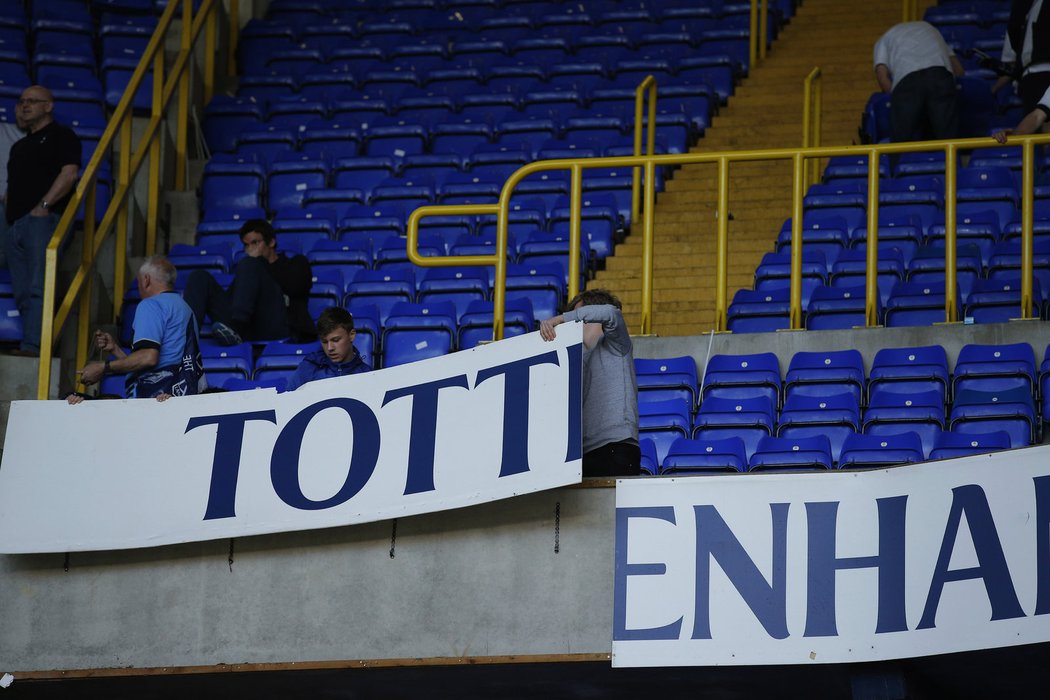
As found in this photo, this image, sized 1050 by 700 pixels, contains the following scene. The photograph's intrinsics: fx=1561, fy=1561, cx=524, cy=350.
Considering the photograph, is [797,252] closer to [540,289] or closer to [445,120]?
[540,289]

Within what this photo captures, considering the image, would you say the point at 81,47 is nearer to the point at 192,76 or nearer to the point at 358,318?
the point at 192,76

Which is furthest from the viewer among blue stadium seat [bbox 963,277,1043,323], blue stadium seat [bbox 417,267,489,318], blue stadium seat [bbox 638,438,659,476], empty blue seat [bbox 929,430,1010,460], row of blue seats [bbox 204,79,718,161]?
row of blue seats [bbox 204,79,718,161]

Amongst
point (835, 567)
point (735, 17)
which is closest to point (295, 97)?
point (735, 17)

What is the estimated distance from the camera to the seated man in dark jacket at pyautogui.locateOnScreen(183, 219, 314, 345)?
9055 millimetres

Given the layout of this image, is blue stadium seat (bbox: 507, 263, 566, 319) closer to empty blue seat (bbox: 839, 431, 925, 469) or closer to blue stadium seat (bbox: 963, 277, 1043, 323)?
blue stadium seat (bbox: 963, 277, 1043, 323)

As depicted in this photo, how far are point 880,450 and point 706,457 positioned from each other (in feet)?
2.52

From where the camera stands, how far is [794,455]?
696cm

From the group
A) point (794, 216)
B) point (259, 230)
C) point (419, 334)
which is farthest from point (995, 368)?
point (259, 230)

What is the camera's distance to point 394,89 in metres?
12.8

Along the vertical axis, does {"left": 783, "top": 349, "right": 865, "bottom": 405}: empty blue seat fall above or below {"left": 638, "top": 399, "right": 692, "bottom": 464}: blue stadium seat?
above

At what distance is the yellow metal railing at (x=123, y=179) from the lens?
27.3ft

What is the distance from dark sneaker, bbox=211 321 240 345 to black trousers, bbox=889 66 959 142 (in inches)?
175

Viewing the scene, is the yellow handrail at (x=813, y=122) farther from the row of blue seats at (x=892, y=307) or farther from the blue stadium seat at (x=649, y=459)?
the blue stadium seat at (x=649, y=459)

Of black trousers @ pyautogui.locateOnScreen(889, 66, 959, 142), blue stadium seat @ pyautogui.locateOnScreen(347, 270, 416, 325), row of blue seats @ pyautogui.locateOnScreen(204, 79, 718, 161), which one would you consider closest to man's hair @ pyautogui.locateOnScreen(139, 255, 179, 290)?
blue stadium seat @ pyautogui.locateOnScreen(347, 270, 416, 325)
